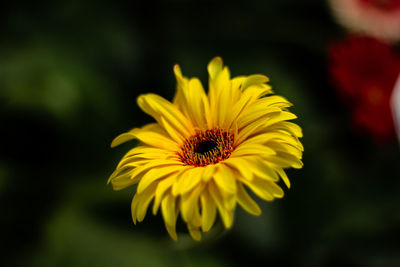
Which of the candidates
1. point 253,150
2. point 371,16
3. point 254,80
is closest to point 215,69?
point 254,80

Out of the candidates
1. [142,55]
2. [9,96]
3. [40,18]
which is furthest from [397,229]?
[40,18]

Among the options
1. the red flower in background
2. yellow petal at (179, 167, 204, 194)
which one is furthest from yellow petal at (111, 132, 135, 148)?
the red flower in background

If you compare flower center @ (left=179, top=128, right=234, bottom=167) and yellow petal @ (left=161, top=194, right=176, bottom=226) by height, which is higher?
flower center @ (left=179, top=128, right=234, bottom=167)

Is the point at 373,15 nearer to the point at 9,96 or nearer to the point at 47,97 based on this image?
the point at 47,97

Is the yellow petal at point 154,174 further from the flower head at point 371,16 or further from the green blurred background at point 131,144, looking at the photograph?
the flower head at point 371,16

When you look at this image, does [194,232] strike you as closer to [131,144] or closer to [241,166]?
[241,166]

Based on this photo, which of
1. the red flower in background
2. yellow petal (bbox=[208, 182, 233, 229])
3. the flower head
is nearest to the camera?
yellow petal (bbox=[208, 182, 233, 229])

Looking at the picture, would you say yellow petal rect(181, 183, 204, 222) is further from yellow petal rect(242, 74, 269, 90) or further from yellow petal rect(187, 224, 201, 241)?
yellow petal rect(242, 74, 269, 90)
